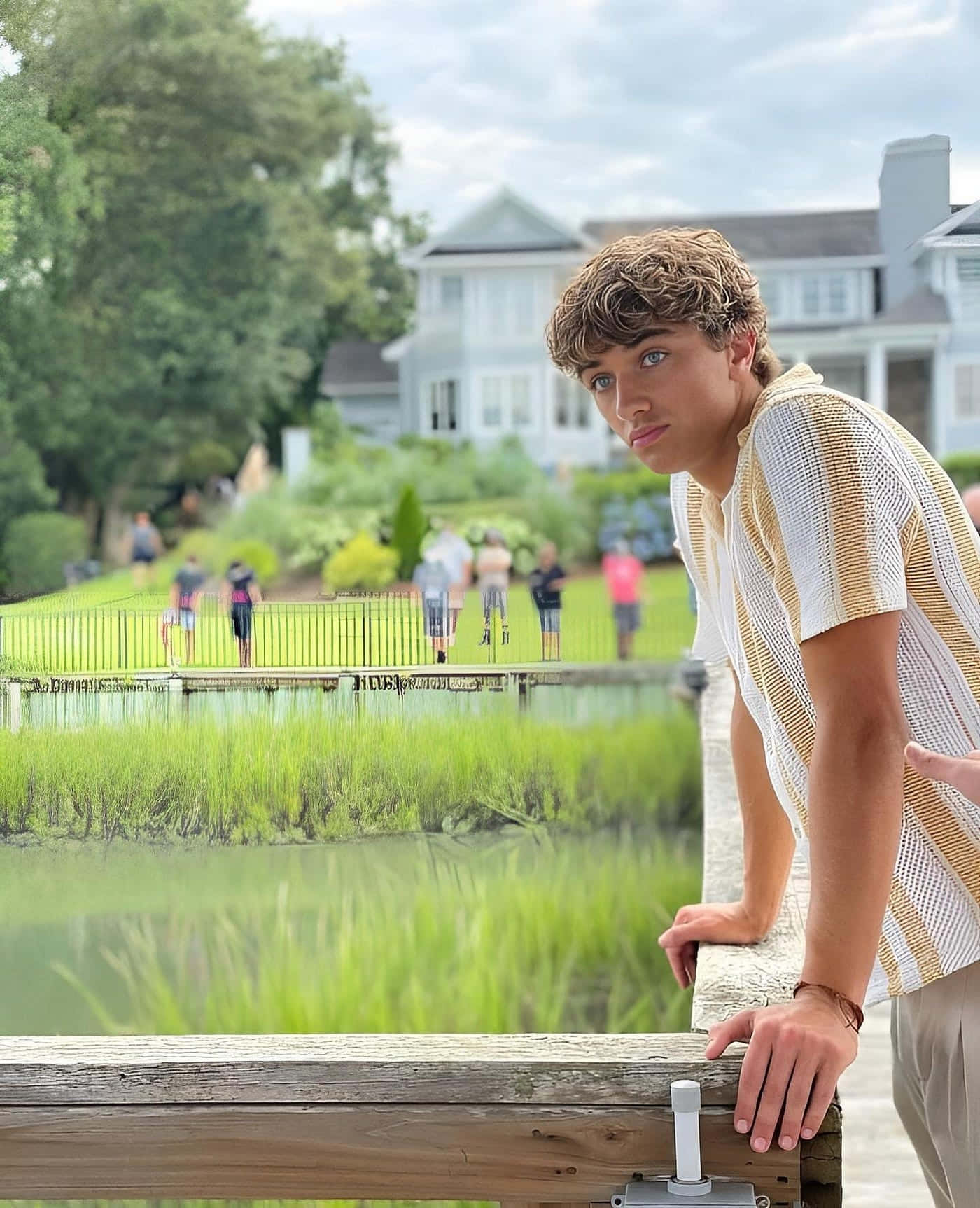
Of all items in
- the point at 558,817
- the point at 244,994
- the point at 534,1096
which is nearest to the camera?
the point at 534,1096

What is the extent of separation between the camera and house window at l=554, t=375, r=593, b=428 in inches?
442

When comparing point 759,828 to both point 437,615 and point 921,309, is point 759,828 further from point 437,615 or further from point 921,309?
point 921,309

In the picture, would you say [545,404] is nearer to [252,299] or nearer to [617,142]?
[617,142]

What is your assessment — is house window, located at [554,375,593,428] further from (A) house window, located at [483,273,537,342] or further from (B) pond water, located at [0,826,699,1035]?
(B) pond water, located at [0,826,699,1035]

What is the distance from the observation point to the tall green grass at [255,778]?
107 cm

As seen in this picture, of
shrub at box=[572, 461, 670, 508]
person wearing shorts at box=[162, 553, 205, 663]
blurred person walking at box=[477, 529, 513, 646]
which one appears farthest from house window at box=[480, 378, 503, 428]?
person wearing shorts at box=[162, 553, 205, 663]

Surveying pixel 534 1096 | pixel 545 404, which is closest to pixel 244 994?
pixel 534 1096

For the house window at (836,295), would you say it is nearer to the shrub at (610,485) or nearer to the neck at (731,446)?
the shrub at (610,485)

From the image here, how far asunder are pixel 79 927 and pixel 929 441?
34.9 feet

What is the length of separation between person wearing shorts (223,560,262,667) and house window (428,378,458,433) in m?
9.41

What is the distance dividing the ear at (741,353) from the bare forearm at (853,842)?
244 millimetres

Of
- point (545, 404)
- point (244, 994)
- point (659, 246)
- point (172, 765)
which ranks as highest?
point (545, 404)

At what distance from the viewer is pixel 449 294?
10141mm

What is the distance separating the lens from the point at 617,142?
11195mm
